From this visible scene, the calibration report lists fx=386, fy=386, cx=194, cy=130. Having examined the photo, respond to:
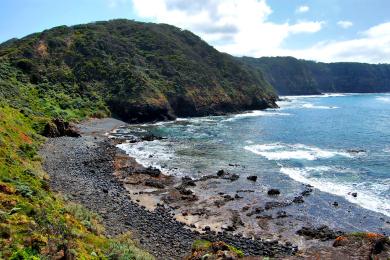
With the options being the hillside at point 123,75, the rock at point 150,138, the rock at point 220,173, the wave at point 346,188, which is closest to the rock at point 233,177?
the rock at point 220,173

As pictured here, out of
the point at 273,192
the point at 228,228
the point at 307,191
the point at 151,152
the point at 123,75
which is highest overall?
the point at 123,75

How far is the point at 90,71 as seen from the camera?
108 m

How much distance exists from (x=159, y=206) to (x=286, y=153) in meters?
31.2

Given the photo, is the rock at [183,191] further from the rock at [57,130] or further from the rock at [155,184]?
the rock at [57,130]

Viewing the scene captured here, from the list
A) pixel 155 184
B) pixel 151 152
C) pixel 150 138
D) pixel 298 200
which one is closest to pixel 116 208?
pixel 155 184

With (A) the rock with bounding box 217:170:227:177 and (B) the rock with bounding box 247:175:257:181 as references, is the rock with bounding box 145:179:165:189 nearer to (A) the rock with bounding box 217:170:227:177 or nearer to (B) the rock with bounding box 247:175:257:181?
(A) the rock with bounding box 217:170:227:177

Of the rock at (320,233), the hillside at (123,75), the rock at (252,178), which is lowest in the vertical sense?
the rock at (320,233)

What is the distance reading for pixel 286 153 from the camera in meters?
61.5

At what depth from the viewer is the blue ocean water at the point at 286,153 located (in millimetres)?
44469

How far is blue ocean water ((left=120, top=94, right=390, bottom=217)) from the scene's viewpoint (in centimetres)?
4447

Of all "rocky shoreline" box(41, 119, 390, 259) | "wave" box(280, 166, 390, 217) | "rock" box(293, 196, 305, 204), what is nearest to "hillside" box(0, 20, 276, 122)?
"rocky shoreline" box(41, 119, 390, 259)

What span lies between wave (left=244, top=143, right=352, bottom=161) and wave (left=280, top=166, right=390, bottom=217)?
6.73 meters

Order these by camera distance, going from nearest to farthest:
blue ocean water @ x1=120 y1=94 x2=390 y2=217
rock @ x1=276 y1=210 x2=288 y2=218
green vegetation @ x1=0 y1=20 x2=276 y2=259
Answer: green vegetation @ x1=0 y1=20 x2=276 y2=259
rock @ x1=276 y1=210 x2=288 y2=218
blue ocean water @ x1=120 y1=94 x2=390 y2=217

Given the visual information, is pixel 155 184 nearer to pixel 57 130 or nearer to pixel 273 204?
pixel 273 204
